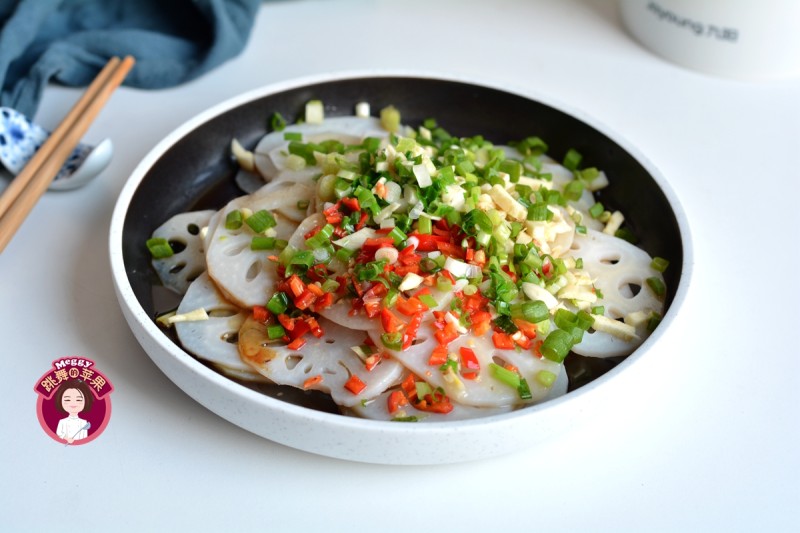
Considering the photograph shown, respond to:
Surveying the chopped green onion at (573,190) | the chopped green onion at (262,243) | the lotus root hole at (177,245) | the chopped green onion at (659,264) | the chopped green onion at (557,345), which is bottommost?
the lotus root hole at (177,245)

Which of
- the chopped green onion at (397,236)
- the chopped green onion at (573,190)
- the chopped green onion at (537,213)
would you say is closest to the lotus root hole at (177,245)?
the chopped green onion at (397,236)

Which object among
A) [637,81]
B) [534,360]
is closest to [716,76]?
[637,81]

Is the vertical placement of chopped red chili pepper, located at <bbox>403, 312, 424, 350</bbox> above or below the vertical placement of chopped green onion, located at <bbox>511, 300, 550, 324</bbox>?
below

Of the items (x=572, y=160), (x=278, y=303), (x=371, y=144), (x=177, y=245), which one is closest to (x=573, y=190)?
(x=572, y=160)

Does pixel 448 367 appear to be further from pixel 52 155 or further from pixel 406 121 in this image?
pixel 52 155

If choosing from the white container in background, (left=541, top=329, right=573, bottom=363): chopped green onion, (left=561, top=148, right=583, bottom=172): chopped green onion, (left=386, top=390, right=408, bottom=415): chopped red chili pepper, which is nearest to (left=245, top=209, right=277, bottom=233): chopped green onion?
(left=386, top=390, right=408, bottom=415): chopped red chili pepper

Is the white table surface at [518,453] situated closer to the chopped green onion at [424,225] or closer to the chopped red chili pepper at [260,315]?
the chopped red chili pepper at [260,315]

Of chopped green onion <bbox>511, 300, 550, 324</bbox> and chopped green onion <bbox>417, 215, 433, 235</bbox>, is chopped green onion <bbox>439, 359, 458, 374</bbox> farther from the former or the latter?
chopped green onion <bbox>417, 215, 433, 235</bbox>
